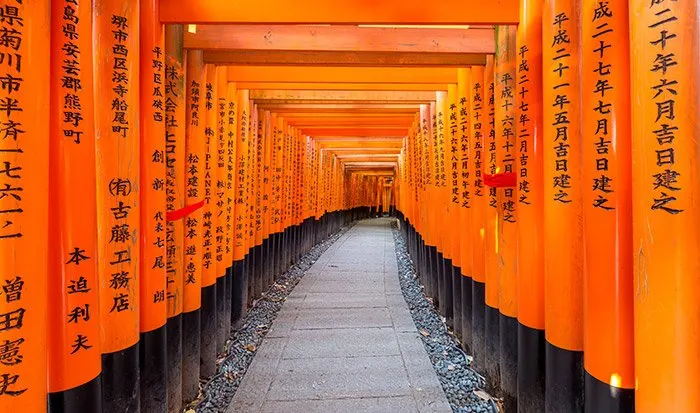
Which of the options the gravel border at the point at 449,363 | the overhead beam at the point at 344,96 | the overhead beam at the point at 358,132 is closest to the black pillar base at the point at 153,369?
the gravel border at the point at 449,363

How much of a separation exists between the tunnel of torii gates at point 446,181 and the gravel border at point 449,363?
16cm

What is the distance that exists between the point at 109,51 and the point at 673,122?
2566 millimetres

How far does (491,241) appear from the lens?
3.34m

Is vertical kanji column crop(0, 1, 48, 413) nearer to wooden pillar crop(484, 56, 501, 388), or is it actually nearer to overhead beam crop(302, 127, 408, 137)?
wooden pillar crop(484, 56, 501, 388)

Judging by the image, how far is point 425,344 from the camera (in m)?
4.75

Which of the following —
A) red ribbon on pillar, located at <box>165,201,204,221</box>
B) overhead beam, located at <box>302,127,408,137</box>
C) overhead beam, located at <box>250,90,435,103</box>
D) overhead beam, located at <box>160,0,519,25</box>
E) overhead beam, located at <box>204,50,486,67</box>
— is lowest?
red ribbon on pillar, located at <box>165,201,204,221</box>

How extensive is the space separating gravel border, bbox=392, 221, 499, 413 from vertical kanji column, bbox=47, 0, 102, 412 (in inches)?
106

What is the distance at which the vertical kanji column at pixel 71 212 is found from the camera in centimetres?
168

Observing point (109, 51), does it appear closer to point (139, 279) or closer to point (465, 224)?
point (139, 279)

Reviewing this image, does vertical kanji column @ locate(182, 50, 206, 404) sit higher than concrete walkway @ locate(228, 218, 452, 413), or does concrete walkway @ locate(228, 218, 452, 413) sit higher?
vertical kanji column @ locate(182, 50, 206, 404)

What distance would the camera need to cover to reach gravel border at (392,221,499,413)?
340 cm

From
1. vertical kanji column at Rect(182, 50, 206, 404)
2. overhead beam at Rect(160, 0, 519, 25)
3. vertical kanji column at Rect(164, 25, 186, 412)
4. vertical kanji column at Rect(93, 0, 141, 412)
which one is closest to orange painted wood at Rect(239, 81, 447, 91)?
vertical kanji column at Rect(182, 50, 206, 404)

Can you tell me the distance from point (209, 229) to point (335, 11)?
2.24 meters

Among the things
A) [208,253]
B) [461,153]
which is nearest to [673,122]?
[461,153]
